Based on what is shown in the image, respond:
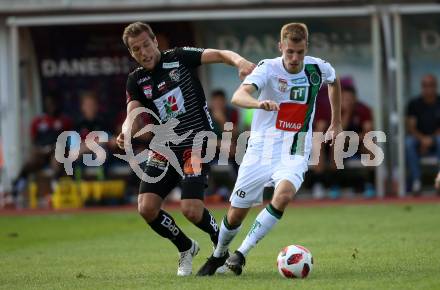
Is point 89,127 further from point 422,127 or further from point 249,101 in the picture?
point 249,101

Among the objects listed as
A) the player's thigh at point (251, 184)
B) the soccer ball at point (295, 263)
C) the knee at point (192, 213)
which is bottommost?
the soccer ball at point (295, 263)

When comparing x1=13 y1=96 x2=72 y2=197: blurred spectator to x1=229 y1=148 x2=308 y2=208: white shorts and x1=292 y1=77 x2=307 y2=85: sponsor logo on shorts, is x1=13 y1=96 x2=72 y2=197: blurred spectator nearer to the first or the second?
x1=229 y1=148 x2=308 y2=208: white shorts

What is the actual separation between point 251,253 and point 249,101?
3520 mm

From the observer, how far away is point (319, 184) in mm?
21469

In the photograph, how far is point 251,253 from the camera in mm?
11891

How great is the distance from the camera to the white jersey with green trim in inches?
374

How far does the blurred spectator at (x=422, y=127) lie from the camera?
68.4 feet

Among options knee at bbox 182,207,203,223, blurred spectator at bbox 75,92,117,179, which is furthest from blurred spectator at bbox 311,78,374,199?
knee at bbox 182,207,203,223

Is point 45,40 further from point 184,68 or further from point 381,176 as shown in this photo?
point 184,68

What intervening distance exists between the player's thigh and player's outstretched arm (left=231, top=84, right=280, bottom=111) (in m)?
0.77

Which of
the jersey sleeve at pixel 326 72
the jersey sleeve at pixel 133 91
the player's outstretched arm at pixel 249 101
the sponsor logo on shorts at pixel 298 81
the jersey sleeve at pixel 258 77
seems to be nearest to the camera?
the player's outstretched arm at pixel 249 101

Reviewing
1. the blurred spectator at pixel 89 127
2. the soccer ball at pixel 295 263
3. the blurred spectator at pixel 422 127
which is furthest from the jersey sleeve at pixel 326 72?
the blurred spectator at pixel 89 127

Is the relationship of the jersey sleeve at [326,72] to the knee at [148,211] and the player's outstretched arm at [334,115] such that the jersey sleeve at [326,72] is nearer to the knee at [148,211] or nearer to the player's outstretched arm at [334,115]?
the player's outstretched arm at [334,115]

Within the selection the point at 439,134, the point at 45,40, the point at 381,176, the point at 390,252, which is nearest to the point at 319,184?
the point at 381,176
